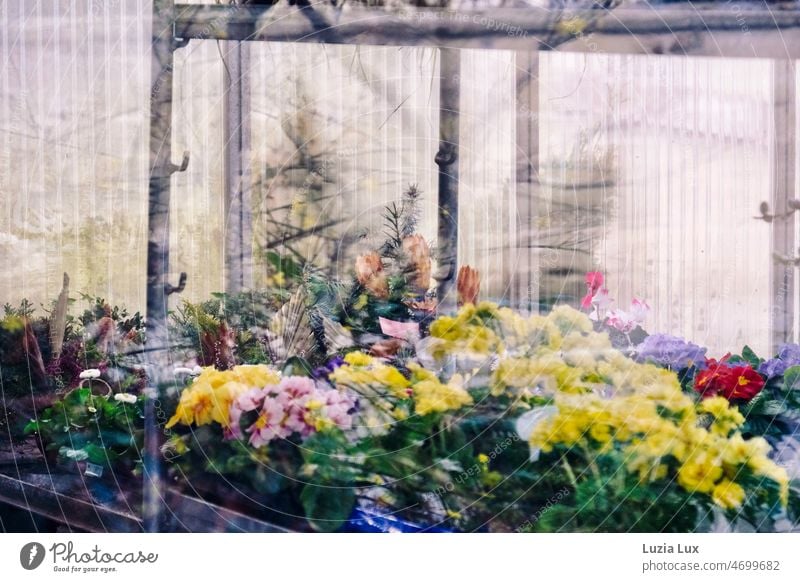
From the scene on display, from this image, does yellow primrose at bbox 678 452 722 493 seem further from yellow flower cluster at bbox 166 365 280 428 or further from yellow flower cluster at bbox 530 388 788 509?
yellow flower cluster at bbox 166 365 280 428

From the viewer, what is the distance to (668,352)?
2037 millimetres

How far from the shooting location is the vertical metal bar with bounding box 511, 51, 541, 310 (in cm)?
202

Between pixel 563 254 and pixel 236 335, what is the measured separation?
0.87 m

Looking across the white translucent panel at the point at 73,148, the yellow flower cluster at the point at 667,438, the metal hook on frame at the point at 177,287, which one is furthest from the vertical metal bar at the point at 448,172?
the white translucent panel at the point at 73,148

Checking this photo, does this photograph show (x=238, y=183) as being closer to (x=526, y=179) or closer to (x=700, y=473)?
(x=526, y=179)

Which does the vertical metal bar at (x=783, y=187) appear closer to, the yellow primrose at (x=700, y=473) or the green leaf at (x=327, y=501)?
the yellow primrose at (x=700, y=473)

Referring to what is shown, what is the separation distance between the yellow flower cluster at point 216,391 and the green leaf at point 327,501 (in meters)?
0.28

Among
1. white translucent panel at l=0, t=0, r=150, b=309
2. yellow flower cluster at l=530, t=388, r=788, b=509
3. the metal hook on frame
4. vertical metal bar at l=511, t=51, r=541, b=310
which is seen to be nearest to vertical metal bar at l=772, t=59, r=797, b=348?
yellow flower cluster at l=530, t=388, r=788, b=509

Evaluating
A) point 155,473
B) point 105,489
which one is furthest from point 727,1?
point 105,489

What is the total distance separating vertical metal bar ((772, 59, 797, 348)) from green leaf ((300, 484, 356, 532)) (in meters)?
1.18

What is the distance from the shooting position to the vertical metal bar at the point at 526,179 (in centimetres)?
202

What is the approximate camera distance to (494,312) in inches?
79.6

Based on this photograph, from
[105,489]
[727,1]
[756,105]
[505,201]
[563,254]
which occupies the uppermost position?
[727,1]
